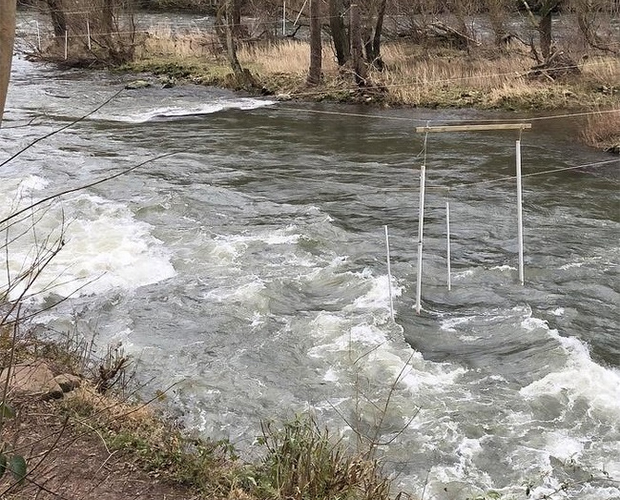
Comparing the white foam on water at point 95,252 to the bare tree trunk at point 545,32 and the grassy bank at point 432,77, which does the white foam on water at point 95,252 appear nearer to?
the grassy bank at point 432,77

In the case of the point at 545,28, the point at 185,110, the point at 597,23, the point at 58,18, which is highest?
the point at 58,18

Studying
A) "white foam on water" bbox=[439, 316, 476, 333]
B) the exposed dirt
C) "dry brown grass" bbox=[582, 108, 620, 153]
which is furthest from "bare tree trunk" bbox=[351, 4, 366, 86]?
the exposed dirt

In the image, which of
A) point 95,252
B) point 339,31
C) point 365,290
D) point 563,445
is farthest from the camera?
point 339,31

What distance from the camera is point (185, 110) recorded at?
20844 millimetres

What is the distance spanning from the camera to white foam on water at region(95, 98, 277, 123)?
64.9 feet

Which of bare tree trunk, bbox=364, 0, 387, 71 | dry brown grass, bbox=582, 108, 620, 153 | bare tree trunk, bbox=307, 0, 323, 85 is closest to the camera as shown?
dry brown grass, bbox=582, 108, 620, 153

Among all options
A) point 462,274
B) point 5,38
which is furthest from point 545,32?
point 5,38

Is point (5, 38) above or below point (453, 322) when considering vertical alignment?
above

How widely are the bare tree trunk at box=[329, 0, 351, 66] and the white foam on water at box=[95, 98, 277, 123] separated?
3.51 metres

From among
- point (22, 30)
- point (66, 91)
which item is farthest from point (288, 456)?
point (22, 30)

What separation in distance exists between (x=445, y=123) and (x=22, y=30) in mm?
24725

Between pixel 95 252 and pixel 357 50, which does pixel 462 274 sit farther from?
pixel 357 50

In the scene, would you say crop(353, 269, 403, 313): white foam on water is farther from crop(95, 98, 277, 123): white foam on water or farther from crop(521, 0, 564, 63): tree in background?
crop(521, 0, 564, 63): tree in background

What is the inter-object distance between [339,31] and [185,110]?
6139 mm
